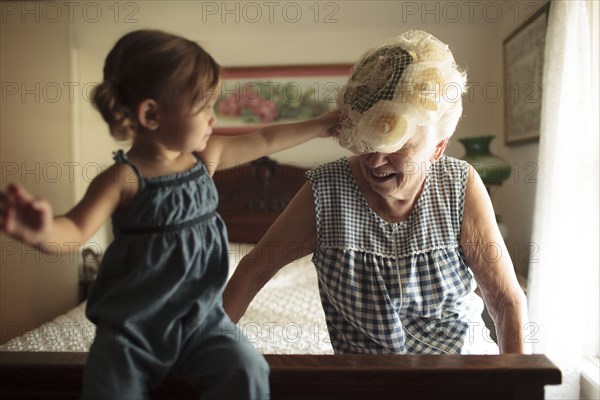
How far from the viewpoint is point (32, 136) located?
81.5 inches

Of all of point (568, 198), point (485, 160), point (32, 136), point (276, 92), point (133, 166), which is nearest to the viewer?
point (133, 166)

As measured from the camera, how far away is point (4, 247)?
1.82m

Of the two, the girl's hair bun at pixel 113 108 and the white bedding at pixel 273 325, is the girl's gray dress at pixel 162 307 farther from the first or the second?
the white bedding at pixel 273 325

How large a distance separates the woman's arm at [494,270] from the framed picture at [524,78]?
158 centimetres

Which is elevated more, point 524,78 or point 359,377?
point 524,78

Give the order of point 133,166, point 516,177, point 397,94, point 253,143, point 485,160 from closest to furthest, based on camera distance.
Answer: point 133,166, point 253,143, point 397,94, point 485,160, point 516,177

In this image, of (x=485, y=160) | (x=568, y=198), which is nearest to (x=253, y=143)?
(x=568, y=198)

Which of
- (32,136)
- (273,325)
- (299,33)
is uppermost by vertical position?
(299,33)

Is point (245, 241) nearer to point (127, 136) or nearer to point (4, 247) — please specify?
point (4, 247)

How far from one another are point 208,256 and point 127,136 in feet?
0.49

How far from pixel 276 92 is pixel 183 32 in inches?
42.8

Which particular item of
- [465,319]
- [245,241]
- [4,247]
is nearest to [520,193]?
[245,241]

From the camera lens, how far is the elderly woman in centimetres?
92

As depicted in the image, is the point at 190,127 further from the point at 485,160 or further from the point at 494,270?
the point at 485,160
